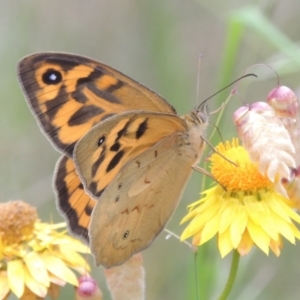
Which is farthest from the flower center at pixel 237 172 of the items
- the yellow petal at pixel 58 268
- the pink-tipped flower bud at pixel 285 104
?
the yellow petal at pixel 58 268

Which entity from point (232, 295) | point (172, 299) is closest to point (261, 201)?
point (232, 295)

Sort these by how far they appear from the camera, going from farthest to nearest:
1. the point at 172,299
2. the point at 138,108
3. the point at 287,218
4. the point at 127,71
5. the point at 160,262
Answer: the point at 127,71
the point at 160,262
the point at 172,299
the point at 138,108
the point at 287,218

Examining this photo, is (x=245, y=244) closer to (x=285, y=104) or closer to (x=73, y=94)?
(x=285, y=104)

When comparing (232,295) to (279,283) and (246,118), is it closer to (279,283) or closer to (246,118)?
(279,283)

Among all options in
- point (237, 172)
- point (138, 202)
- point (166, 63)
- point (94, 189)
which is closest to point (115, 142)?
point (94, 189)

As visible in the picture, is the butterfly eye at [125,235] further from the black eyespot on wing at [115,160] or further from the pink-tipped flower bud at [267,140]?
the pink-tipped flower bud at [267,140]

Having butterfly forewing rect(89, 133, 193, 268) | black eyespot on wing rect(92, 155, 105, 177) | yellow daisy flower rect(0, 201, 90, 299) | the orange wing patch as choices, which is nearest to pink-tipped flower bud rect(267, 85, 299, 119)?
butterfly forewing rect(89, 133, 193, 268)
